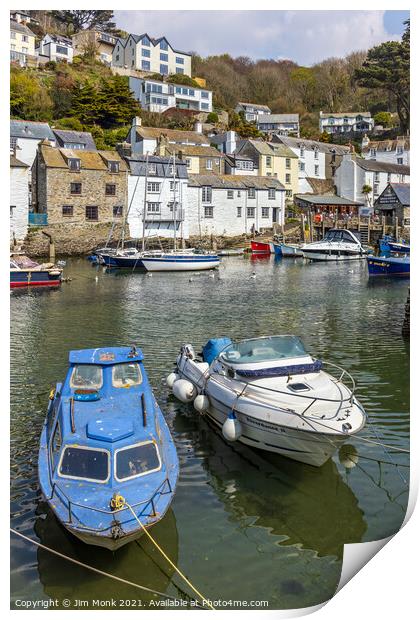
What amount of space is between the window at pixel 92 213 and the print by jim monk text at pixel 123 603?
131 feet

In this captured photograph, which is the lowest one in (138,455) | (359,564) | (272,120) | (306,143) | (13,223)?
(359,564)

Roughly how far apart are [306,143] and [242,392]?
65.3 m

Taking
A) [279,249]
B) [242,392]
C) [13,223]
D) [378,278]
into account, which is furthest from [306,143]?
[242,392]

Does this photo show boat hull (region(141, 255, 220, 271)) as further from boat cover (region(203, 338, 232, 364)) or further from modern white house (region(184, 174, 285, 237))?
boat cover (region(203, 338, 232, 364))

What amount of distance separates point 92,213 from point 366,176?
35842 millimetres

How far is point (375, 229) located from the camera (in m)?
59.4

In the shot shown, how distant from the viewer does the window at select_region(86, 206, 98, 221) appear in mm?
45094

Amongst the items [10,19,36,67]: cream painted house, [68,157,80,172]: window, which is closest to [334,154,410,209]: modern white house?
[68,157,80,172]: window

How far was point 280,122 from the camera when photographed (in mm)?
79125

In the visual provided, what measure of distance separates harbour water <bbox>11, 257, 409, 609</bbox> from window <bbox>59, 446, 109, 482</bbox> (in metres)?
0.96

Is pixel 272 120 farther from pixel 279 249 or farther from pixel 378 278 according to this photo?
pixel 378 278

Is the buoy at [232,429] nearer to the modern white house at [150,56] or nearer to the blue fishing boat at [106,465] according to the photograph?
the blue fishing boat at [106,465]

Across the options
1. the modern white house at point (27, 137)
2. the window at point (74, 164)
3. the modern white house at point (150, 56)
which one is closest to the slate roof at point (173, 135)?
the modern white house at point (27, 137)

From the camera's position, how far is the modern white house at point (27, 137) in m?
45.9
